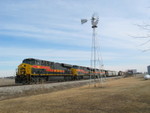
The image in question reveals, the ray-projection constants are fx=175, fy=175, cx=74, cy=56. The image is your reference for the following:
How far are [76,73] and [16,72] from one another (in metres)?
22.8

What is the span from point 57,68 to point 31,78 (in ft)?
35.3

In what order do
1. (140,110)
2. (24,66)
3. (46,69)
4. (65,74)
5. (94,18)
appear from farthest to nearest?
(65,74) < (46,69) < (24,66) < (94,18) < (140,110)

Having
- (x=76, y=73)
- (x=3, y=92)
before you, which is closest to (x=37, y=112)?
(x=3, y=92)

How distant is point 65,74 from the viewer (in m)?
43.8

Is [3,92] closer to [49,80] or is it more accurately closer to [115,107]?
[115,107]

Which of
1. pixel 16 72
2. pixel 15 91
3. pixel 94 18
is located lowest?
pixel 15 91

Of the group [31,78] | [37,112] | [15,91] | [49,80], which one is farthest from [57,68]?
[37,112]

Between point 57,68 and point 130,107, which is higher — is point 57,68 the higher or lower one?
the higher one

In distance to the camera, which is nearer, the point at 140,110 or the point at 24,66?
the point at 140,110

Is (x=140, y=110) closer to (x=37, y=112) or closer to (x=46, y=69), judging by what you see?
(x=37, y=112)

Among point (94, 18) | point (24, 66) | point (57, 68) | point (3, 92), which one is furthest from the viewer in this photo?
point (57, 68)

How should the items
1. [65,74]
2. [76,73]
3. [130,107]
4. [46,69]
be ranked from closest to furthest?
[130,107] → [46,69] → [65,74] → [76,73]

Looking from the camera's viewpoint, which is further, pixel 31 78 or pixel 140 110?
pixel 31 78

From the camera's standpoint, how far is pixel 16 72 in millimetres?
29594
